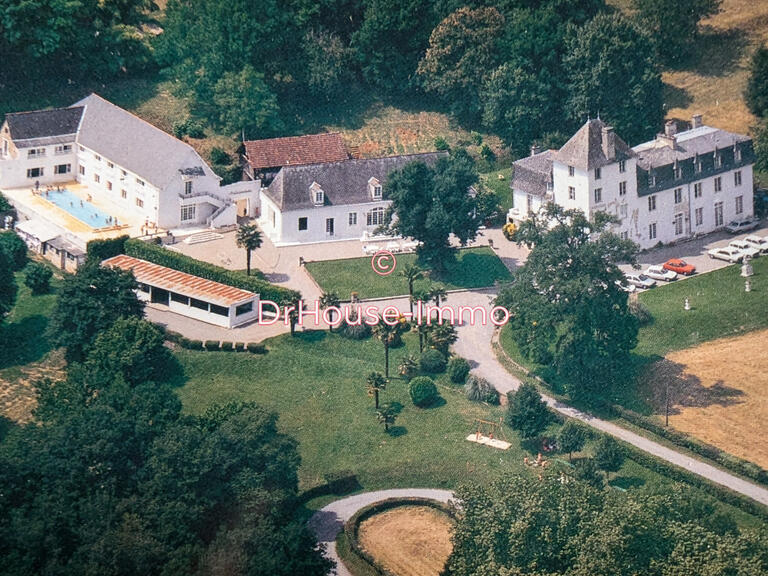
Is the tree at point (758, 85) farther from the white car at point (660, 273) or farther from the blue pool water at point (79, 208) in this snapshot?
the blue pool water at point (79, 208)

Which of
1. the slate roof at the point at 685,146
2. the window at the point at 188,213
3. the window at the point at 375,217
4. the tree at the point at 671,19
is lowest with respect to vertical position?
the window at the point at 375,217

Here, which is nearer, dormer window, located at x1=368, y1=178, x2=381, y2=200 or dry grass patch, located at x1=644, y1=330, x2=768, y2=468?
dry grass patch, located at x1=644, y1=330, x2=768, y2=468

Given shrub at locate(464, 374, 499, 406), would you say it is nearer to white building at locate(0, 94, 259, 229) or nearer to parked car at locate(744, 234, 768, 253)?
white building at locate(0, 94, 259, 229)

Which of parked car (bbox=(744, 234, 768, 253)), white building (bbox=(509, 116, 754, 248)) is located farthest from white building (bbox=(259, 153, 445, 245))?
parked car (bbox=(744, 234, 768, 253))

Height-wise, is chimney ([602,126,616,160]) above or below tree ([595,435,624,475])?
above

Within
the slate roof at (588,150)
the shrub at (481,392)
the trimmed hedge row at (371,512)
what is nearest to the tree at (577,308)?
the shrub at (481,392)

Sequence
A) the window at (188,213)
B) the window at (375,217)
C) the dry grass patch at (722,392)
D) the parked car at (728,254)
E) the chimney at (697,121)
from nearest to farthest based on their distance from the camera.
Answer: the dry grass patch at (722,392) < the parked car at (728,254) < the window at (188,213) < the window at (375,217) < the chimney at (697,121)
